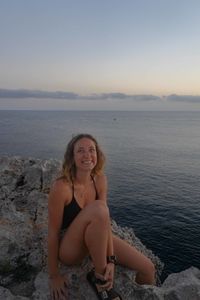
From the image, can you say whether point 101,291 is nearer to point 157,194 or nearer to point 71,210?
point 71,210

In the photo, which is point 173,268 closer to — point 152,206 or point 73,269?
point 152,206

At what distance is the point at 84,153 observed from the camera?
27.8ft

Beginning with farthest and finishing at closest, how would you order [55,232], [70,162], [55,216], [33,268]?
[33,268], [70,162], [55,232], [55,216]

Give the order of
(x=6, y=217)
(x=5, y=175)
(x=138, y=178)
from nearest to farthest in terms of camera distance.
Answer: (x=6, y=217) → (x=5, y=175) → (x=138, y=178)

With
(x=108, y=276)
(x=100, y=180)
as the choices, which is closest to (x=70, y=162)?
(x=100, y=180)

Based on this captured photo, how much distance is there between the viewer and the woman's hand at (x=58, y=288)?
809cm

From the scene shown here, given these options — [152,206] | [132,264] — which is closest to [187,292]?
[132,264]

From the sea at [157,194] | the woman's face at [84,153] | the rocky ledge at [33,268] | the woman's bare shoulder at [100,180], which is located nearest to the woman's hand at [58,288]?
the rocky ledge at [33,268]

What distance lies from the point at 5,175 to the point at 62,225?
7674mm

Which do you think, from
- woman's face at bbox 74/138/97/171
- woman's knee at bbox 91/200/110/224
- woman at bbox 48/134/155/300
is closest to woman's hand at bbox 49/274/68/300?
woman at bbox 48/134/155/300

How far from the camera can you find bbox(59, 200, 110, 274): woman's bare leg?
7660 mm

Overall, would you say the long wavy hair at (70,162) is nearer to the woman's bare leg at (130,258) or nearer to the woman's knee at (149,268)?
the woman's bare leg at (130,258)

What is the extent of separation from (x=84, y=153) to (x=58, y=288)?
11.2 ft

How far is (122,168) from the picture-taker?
82312 mm
